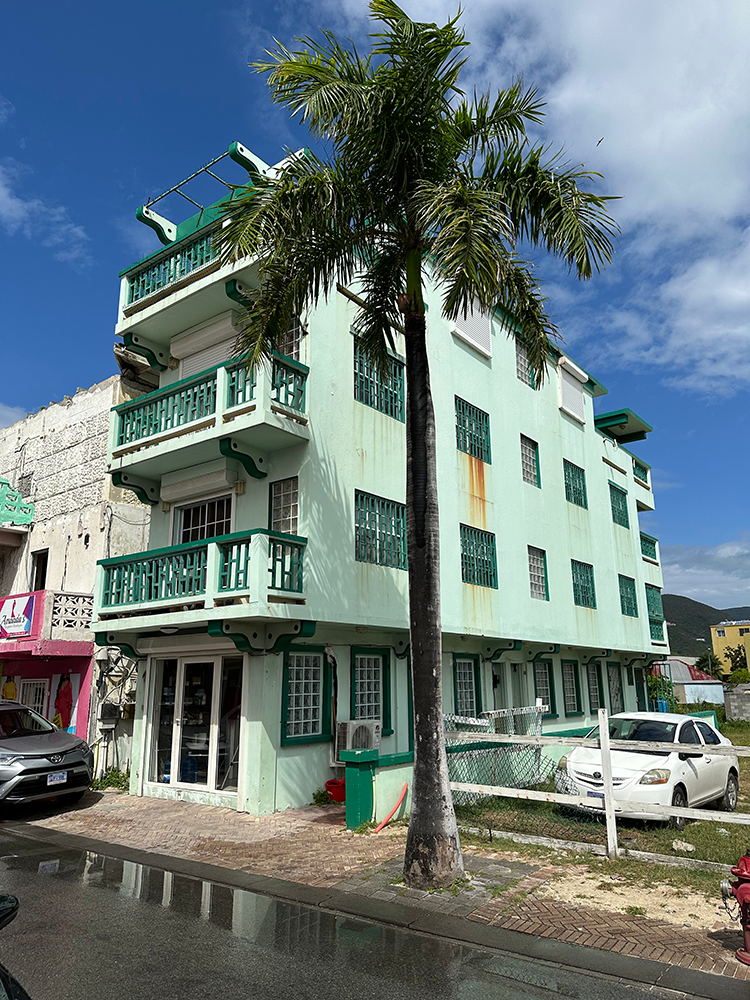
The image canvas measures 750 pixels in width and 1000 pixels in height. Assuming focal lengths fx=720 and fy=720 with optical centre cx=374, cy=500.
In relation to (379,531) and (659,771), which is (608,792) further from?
(379,531)

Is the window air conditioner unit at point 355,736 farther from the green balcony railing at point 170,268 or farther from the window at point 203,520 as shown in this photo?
the green balcony railing at point 170,268

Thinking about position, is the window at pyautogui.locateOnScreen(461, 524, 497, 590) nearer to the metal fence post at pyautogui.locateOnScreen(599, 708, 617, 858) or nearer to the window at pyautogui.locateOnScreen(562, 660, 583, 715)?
the window at pyautogui.locateOnScreen(562, 660, 583, 715)

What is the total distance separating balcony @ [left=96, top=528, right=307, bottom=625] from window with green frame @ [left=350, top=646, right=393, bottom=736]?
280cm

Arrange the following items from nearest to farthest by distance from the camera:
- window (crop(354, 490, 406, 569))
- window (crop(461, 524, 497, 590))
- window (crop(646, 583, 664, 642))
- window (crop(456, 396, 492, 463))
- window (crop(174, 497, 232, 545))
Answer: window (crop(354, 490, 406, 569))
window (crop(174, 497, 232, 545))
window (crop(461, 524, 497, 590))
window (crop(456, 396, 492, 463))
window (crop(646, 583, 664, 642))

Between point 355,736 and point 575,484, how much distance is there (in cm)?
1303

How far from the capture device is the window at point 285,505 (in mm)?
12969

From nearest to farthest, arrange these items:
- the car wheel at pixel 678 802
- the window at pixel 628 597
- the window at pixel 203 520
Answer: the car wheel at pixel 678 802
the window at pixel 203 520
the window at pixel 628 597

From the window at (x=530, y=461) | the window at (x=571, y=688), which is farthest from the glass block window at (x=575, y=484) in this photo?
the window at (x=571, y=688)

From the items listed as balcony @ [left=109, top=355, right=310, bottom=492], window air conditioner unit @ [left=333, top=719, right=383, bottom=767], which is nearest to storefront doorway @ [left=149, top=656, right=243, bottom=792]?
window air conditioner unit @ [left=333, top=719, right=383, bottom=767]

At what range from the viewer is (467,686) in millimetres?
17344

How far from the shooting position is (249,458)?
1295 cm

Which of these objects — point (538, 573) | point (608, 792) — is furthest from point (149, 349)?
point (608, 792)

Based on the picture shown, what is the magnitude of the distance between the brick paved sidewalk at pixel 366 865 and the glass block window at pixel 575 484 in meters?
13.5

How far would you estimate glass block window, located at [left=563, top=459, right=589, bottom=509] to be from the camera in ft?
73.8
